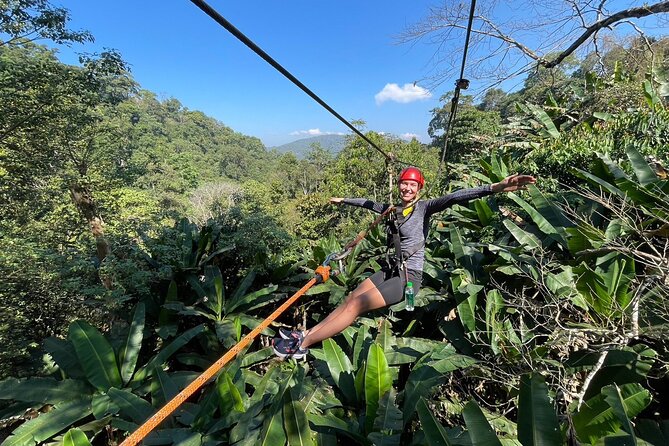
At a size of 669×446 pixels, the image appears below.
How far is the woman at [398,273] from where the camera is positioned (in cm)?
265

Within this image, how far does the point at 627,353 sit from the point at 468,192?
139 centimetres

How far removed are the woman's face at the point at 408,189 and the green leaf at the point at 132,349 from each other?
111 inches

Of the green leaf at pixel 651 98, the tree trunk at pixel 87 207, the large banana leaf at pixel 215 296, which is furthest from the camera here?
the tree trunk at pixel 87 207

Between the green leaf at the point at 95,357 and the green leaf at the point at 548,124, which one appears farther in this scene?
the green leaf at the point at 548,124

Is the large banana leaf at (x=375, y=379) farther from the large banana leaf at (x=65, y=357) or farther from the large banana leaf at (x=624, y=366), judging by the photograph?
the large banana leaf at (x=65, y=357)

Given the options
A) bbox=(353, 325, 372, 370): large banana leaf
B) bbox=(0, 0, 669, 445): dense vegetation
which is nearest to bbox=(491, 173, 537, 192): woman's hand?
bbox=(0, 0, 669, 445): dense vegetation

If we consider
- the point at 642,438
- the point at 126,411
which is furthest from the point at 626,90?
the point at 126,411

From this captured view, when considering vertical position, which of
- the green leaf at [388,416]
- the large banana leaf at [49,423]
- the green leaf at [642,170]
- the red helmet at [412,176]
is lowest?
the green leaf at [388,416]

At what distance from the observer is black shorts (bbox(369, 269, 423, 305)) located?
2.67 m

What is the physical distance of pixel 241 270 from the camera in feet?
16.7

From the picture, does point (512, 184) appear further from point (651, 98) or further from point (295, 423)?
point (651, 98)

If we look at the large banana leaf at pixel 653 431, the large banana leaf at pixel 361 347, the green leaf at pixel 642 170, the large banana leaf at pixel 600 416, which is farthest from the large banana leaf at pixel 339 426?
the green leaf at pixel 642 170

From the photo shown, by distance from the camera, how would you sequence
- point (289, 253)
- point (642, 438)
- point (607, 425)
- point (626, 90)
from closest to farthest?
point (607, 425) → point (642, 438) → point (289, 253) → point (626, 90)

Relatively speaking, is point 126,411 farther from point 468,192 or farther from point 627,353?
point 627,353
